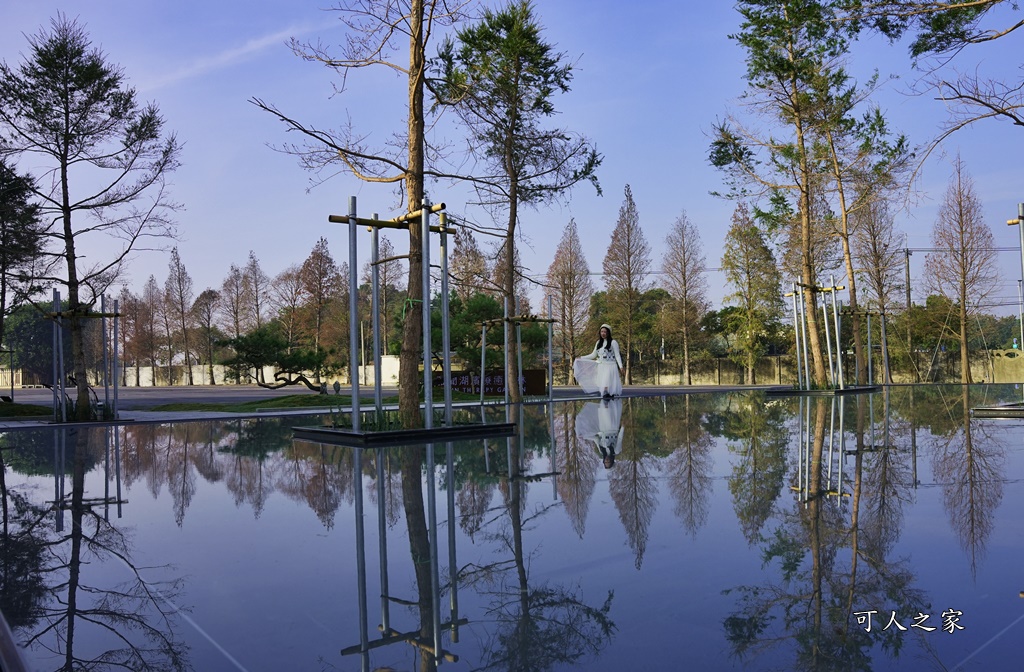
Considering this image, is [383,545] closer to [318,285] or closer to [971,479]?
[971,479]

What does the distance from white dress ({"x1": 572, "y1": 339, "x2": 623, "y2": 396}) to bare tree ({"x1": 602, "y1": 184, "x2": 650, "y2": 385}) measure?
82.4 ft

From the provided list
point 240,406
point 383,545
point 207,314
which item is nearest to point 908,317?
point 240,406

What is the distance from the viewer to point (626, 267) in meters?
45.2

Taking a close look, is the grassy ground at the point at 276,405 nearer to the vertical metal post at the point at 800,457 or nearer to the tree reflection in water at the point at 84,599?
the vertical metal post at the point at 800,457

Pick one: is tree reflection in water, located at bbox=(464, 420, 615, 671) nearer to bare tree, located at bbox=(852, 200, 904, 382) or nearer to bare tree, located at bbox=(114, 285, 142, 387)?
bare tree, located at bbox=(852, 200, 904, 382)

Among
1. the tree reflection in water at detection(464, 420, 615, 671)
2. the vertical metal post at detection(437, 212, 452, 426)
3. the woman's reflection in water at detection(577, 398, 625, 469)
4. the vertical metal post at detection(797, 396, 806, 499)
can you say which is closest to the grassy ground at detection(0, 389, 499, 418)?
the woman's reflection in water at detection(577, 398, 625, 469)

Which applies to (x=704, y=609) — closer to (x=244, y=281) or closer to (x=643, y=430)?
(x=643, y=430)

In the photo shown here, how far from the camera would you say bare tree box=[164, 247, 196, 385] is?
60250 mm

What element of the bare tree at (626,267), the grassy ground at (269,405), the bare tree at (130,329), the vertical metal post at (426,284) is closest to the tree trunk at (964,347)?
the bare tree at (626,267)

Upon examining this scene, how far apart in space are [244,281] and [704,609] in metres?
58.6

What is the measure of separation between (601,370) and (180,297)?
4926 cm

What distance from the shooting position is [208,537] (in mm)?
4590

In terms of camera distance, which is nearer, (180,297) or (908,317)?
(908,317)

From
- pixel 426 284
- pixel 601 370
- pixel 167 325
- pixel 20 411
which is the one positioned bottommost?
pixel 20 411
